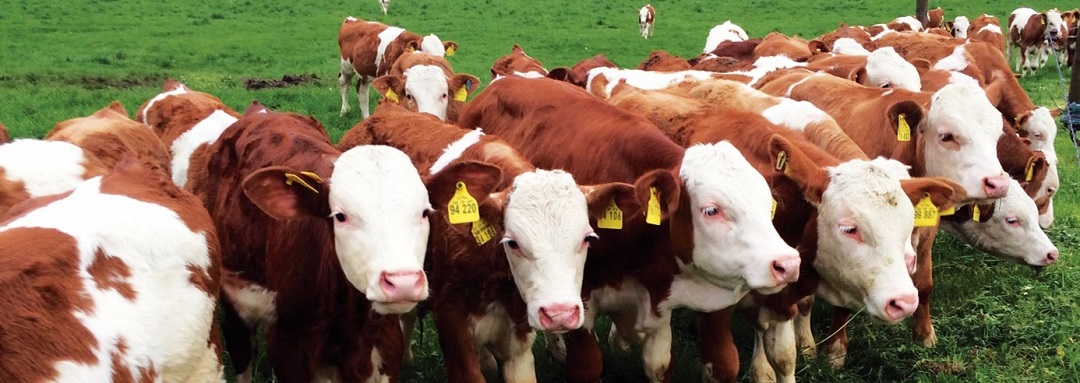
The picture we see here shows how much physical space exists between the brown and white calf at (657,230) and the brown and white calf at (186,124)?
1921 millimetres

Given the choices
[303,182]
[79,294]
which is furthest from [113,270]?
[303,182]

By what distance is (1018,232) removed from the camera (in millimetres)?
6211

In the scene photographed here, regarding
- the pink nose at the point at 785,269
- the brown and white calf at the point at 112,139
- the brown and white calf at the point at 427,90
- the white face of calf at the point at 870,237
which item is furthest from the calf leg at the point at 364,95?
the pink nose at the point at 785,269

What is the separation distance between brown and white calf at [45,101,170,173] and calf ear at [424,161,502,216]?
2.15 metres

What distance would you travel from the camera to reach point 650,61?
10.7 meters

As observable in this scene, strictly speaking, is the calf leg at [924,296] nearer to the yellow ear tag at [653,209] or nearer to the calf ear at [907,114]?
the calf ear at [907,114]

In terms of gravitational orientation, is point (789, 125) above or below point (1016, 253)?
above

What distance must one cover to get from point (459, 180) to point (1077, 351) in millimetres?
3916

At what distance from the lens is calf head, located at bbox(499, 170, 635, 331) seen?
141 inches

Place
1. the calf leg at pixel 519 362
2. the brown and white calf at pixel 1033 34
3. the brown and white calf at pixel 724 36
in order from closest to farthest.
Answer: the calf leg at pixel 519 362 → the brown and white calf at pixel 724 36 → the brown and white calf at pixel 1033 34

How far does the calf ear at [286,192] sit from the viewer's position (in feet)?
11.5

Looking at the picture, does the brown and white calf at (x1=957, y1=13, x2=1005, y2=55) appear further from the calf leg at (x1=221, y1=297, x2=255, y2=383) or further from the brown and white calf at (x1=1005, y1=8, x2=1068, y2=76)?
the calf leg at (x1=221, y1=297, x2=255, y2=383)

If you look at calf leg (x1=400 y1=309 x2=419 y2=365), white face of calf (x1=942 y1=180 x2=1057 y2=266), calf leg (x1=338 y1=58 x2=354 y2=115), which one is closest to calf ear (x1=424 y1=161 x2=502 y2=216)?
calf leg (x1=400 y1=309 x2=419 y2=365)

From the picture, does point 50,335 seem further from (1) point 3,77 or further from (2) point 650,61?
(1) point 3,77
